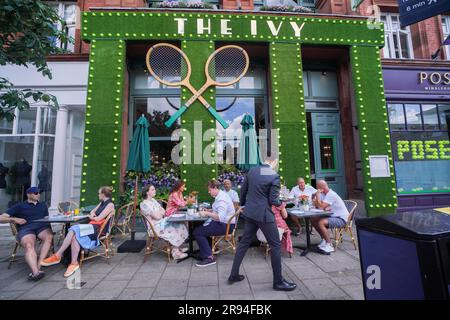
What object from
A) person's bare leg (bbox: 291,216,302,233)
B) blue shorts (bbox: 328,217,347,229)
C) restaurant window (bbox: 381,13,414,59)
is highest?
restaurant window (bbox: 381,13,414,59)

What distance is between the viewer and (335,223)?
4.96 m

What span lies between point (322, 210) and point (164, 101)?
6.14 metres

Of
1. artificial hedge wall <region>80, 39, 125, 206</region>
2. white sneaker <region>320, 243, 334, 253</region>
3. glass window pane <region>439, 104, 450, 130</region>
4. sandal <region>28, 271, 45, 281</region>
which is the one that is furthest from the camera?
glass window pane <region>439, 104, 450, 130</region>

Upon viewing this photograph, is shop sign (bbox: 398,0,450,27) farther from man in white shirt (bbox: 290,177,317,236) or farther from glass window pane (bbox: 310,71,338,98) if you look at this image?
man in white shirt (bbox: 290,177,317,236)

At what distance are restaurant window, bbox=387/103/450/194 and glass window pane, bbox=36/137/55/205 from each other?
457 inches

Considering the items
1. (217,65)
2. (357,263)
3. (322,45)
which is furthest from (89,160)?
(322,45)

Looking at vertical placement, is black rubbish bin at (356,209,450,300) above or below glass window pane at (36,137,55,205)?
below

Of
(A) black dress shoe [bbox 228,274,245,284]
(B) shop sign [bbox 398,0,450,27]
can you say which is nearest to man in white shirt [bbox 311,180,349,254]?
(A) black dress shoe [bbox 228,274,245,284]

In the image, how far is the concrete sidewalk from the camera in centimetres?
326

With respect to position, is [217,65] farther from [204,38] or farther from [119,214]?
[119,214]

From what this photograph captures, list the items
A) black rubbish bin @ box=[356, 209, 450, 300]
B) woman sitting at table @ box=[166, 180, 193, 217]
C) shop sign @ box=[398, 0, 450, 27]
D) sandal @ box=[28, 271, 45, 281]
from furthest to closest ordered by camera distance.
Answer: shop sign @ box=[398, 0, 450, 27], woman sitting at table @ box=[166, 180, 193, 217], sandal @ box=[28, 271, 45, 281], black rubbish bin @ box=[356, 209, 450, 300]

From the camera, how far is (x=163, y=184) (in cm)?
723

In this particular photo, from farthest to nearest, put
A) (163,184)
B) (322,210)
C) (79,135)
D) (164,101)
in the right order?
(79,135), (164,101), (163,184), (322,210)
